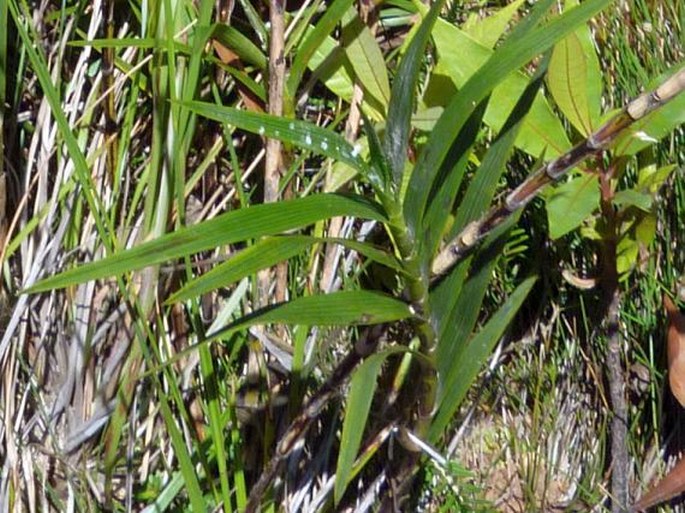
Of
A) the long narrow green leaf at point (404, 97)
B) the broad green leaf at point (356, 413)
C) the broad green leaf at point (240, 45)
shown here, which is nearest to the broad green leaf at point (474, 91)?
the long narrow green leaf at point (404, 97)

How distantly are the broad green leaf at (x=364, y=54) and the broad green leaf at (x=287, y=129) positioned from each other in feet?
0.84

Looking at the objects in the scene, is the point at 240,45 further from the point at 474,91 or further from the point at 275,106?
the point at 474,91

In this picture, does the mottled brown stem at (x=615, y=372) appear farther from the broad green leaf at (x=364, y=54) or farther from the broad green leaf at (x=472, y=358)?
the broad green leaf at (x=364, y=54)

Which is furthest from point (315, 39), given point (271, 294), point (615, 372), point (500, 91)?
point (615, 372)

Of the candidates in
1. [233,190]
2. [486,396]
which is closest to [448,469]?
[486,396]

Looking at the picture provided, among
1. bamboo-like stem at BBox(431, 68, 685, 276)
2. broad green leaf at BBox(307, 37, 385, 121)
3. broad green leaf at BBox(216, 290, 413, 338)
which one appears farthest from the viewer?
broad green leaf at BBox(307, 37, 385, 121)

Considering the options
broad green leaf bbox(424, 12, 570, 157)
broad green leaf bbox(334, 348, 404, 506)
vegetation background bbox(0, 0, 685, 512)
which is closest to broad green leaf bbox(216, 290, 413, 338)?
broad green leaf bbox(334, 348, 404, 506)

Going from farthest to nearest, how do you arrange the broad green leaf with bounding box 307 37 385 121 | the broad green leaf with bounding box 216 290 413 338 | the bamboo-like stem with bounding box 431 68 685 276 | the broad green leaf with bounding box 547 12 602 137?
the broad green leaf with bounding box 307 37 385 121 → the broad green leaf with bounding box 547 12 602 137 → the broad green leaf with bounding box 216 290 413 338 → the bamboo-like stem with bounding box 431 68 685 276

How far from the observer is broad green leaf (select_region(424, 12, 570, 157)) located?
3.59 feet

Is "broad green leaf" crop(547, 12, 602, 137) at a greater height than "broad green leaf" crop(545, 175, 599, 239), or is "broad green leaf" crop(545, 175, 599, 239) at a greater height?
"broad green leaf" crop(547, 12, 602, 137)

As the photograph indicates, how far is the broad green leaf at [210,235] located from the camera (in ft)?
2.78

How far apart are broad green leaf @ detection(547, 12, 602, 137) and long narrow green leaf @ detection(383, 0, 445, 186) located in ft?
0.72

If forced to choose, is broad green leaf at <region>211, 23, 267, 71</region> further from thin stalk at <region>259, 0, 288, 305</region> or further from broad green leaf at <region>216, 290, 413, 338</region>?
broad green leaf at <region>216, 290, 413, 338</region>

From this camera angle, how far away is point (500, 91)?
1.11m
